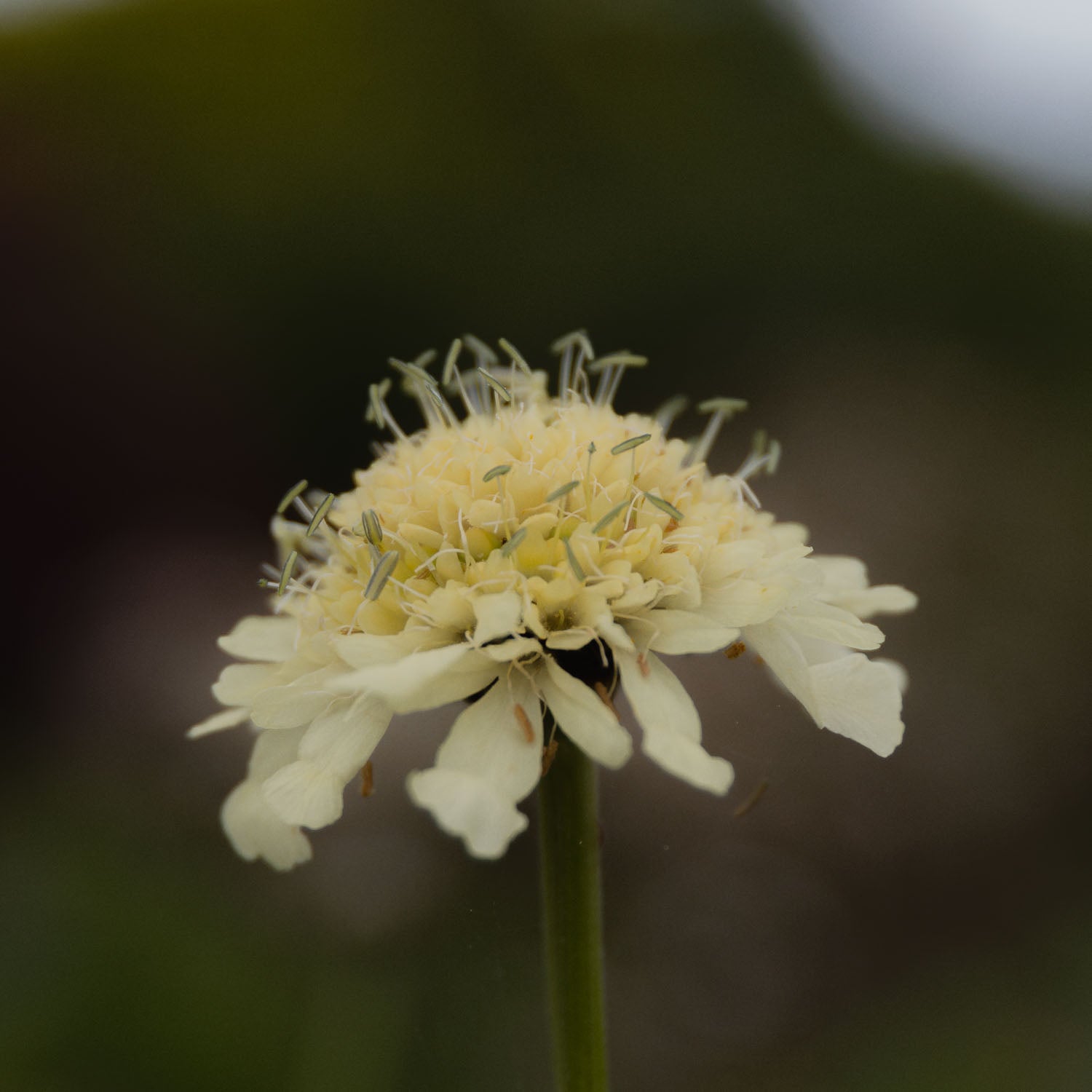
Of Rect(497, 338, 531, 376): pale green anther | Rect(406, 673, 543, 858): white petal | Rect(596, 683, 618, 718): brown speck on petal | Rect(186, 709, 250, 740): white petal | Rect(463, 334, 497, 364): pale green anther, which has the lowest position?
Rect(406, 673, 543, 858): white petal

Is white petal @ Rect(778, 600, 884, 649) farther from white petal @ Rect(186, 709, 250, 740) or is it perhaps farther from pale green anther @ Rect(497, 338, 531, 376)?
white petal @ Rect(186, 709, 250, 740)

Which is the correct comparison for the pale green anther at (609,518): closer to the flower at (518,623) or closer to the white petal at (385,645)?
the flower at (518,623)

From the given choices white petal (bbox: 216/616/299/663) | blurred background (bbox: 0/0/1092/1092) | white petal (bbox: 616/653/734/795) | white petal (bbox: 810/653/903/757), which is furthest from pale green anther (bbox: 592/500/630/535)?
blurred background (bbox: 0/0/1092/1092)

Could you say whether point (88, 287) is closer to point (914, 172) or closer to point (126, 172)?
point (126, 172)

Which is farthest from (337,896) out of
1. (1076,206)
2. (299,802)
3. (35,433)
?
(1076,206)

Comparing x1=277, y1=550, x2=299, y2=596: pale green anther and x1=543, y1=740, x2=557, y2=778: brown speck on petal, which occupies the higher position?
x1=277, y1=550, x2=299, y2=596: pale green anther

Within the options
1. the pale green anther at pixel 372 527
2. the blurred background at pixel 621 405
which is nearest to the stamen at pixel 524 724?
the pale green anther at pixel 372 527
